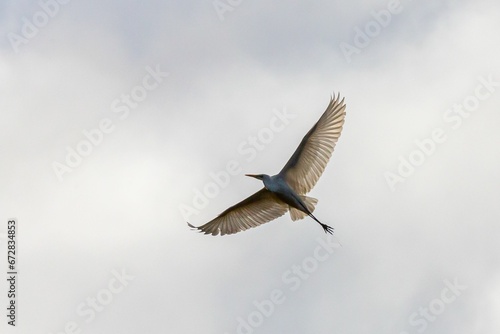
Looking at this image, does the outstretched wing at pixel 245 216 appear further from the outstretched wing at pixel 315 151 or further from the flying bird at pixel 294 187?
the outstretched wing at pixel 315 151

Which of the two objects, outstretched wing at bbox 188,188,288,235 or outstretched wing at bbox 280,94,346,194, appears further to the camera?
outstretched wing at bbox 188,188,288,235

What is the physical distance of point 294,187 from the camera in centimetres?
4978

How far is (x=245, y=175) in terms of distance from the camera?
165ft

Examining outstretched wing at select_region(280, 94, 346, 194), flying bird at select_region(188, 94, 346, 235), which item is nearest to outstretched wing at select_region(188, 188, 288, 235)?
flying bird at select_region(188, 94, 346, 235)

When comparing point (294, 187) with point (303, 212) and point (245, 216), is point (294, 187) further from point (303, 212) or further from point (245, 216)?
point (245, 216)

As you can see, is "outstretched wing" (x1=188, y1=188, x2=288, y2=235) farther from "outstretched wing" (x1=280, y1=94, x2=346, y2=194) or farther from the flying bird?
"outstretched wing" (x1=280, y1=94, x2=346, y2=194)

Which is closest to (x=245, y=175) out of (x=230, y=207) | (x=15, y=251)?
(x=230, y=207)

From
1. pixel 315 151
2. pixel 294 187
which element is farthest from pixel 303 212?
pixel 315 151

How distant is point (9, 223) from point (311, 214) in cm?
1110

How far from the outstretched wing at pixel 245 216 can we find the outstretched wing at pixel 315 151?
1.48m

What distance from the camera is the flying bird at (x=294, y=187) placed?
1924 inches

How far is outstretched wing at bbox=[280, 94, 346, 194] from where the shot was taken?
160ft

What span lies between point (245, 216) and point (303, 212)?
2.57 metres

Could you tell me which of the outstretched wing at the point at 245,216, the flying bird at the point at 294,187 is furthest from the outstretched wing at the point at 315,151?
the outstretched wing at the point at 245,216
